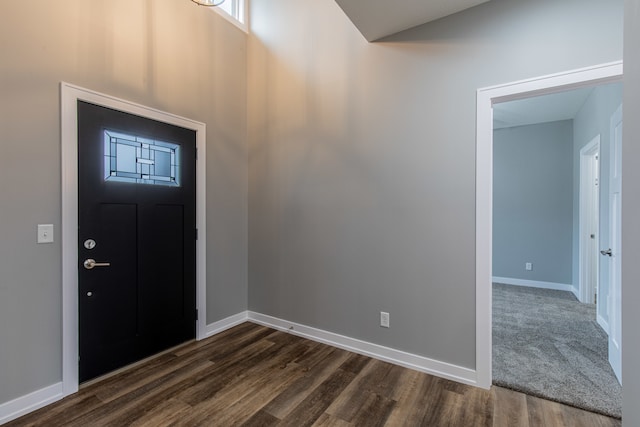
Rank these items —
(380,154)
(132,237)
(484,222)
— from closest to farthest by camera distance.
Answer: (484,222) → (132,237) → (380,154)

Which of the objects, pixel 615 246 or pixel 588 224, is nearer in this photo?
pixel 615 246

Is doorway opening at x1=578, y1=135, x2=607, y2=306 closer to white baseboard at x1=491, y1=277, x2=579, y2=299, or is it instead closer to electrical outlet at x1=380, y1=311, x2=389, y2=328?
white baseboard at x1=491, y1=277, x2=579, y2=299

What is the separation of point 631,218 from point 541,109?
4.67 metres

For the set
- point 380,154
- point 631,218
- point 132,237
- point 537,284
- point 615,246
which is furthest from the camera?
point 537,284

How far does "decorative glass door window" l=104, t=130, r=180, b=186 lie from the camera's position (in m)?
2.36

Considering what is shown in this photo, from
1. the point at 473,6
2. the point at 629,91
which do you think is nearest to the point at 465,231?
the point at 629,91

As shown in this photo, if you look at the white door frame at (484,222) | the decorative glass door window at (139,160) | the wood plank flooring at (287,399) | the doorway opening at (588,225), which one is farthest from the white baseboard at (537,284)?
the decorative glass door window at (139,160)

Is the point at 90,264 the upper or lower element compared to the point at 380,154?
lower

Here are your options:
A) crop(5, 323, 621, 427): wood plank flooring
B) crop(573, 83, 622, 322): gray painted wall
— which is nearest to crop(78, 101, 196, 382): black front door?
crop(5, 323, 621, 427): wood plank flooring

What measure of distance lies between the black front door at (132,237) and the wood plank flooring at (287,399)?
280 millimetres

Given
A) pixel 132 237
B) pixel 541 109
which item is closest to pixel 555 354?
pixel 541 109

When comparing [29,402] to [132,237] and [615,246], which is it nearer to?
[132,237]

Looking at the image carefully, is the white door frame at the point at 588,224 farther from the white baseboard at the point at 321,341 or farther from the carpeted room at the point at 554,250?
the white baseboard at the point at 321,341

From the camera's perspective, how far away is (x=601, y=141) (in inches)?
128
